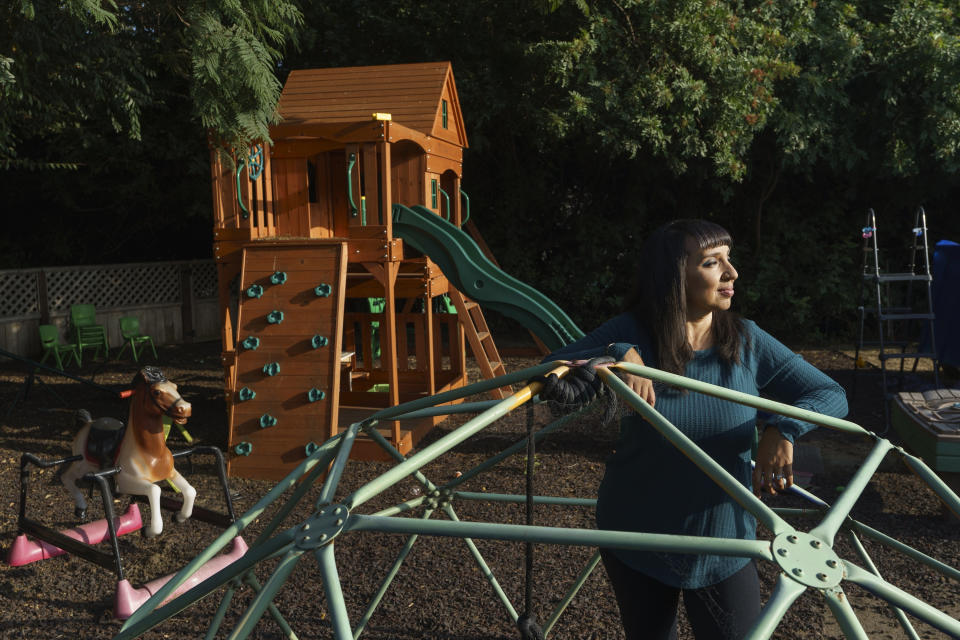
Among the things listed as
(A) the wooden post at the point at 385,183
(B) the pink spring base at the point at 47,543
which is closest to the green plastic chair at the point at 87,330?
(A) the wooden post at the point at 385,183

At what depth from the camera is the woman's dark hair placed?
1.99m

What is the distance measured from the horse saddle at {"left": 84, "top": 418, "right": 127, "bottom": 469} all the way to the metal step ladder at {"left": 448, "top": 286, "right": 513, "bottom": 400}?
3.31 metres

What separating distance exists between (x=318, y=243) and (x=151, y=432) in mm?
2704

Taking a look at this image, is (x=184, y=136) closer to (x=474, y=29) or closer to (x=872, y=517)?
(x=474, y=29)

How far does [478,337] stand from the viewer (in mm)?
7484

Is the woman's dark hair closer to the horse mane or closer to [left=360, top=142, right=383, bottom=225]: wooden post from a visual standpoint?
the horse mane

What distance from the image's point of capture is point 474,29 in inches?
476

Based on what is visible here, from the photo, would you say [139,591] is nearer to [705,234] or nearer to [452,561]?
[452,561]

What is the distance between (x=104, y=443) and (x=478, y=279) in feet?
12.1

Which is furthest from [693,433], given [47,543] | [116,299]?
[116,299]

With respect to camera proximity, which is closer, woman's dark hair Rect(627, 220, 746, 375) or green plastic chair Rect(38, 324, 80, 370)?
woman's dark hair Rect(627, 220, 746, 375)

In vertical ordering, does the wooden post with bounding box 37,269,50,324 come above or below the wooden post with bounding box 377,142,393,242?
below

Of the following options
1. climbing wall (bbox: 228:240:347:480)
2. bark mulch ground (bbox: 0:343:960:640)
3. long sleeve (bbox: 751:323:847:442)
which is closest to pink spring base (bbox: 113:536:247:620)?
bark mulch ground (bbox: 0:343:960:640)

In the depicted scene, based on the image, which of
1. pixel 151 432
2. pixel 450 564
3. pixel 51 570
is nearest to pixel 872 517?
pixel 450 564
